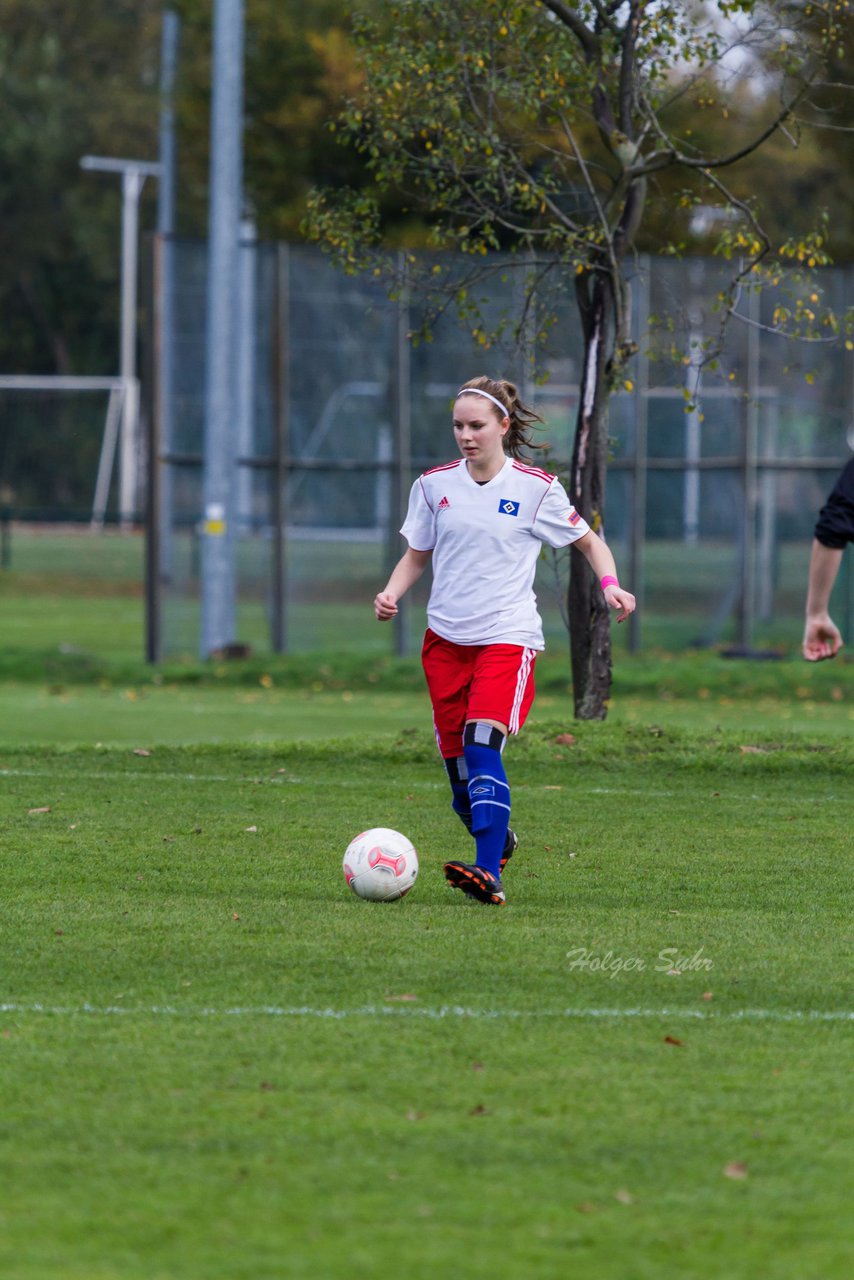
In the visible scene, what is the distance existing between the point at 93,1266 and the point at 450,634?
3947 millimetres

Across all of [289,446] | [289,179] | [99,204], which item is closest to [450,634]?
[289,446]

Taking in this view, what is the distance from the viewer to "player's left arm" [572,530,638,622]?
678 centimetres

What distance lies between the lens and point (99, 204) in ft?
183

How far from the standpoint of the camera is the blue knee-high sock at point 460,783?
7.27 meters

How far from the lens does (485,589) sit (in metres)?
7.05

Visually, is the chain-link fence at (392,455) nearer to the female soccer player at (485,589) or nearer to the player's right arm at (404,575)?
the player's right arm at (404,575)

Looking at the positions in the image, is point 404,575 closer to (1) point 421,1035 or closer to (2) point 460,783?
(2) point 460,783

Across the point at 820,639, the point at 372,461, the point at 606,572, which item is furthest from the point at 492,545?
the point at 372,461

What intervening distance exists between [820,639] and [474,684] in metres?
1.96

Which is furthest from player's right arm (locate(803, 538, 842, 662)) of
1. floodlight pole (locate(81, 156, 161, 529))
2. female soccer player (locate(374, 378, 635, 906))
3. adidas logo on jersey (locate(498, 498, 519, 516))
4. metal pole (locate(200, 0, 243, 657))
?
floodlight pole (locate(81, 156, 161, 529))

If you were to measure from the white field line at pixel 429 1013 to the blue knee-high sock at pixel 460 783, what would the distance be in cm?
205

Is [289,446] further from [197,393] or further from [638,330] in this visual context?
[638,330]

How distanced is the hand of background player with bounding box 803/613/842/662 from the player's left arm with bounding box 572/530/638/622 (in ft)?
4.49

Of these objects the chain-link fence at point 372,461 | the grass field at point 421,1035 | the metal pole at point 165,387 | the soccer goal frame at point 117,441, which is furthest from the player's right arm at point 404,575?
the soccer goal frame at point 117,441
